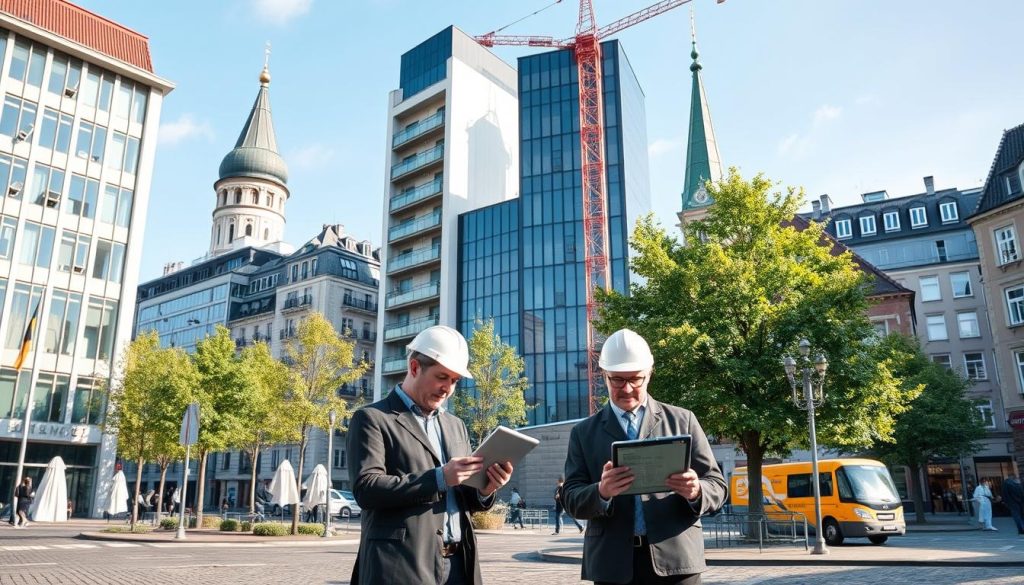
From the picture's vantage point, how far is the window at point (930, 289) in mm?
53438

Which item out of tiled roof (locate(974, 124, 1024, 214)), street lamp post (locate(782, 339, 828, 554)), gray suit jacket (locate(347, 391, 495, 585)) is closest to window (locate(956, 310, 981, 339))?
tiled roof (locate(974, 124, 1024, 214))

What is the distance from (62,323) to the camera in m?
38.1

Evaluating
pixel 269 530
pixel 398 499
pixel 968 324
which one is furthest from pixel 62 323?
pixel 968 324

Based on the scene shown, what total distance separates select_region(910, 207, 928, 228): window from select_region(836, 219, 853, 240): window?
14.1 feet

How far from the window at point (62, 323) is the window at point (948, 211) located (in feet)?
188

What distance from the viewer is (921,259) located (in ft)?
179

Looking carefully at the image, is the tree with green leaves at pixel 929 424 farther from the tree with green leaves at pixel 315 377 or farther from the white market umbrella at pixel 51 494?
the white market umbrella at pixel 51 494

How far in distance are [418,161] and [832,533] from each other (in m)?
52.0

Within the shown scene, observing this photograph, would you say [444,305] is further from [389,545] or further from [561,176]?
[389,545]

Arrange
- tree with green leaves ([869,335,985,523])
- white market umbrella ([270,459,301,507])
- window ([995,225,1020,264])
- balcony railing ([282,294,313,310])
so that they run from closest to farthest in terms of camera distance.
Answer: white market umbrella ([270,459,301,507]) → tree with green leaves ([869,335,985,523]) → window ([995,225,1020,264]) → balcony railing ([282,294,313,310])

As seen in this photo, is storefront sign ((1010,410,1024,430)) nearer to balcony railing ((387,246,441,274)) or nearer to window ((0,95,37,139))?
balcony railing ((387,246,441,274))

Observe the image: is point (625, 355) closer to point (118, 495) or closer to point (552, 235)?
point (118, 495)

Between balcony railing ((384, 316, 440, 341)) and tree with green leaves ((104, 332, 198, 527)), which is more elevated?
balcony railing ((384, 316, 440, 341))

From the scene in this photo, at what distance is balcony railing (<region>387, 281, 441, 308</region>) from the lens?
203 ft
